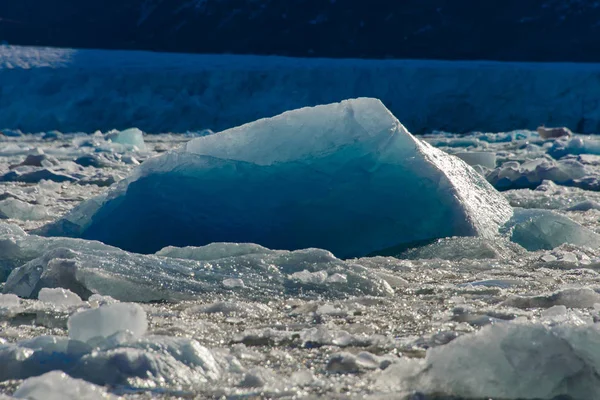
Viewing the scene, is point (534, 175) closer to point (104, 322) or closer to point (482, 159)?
point (482, 159)

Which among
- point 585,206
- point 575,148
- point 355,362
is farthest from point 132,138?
point 355,362

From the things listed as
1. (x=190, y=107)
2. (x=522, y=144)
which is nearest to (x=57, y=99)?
(x=190, y=107)

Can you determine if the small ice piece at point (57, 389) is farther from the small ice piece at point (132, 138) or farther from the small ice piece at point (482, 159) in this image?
the small ice piece at point (132, 138)

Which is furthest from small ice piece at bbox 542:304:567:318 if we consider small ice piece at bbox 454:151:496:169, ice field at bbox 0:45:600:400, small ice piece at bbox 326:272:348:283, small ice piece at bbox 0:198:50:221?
small ice piece at bbox 454:151:496:169

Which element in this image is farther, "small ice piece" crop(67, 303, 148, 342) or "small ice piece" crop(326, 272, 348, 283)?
"small ice piece" crop(326, 272, 348, 283)

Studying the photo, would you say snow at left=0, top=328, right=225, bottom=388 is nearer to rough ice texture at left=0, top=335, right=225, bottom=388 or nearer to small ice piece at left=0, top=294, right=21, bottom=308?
rough ice texture at left=0, top=335, right=225, bottom=388

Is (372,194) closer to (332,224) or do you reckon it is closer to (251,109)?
(332,224)
